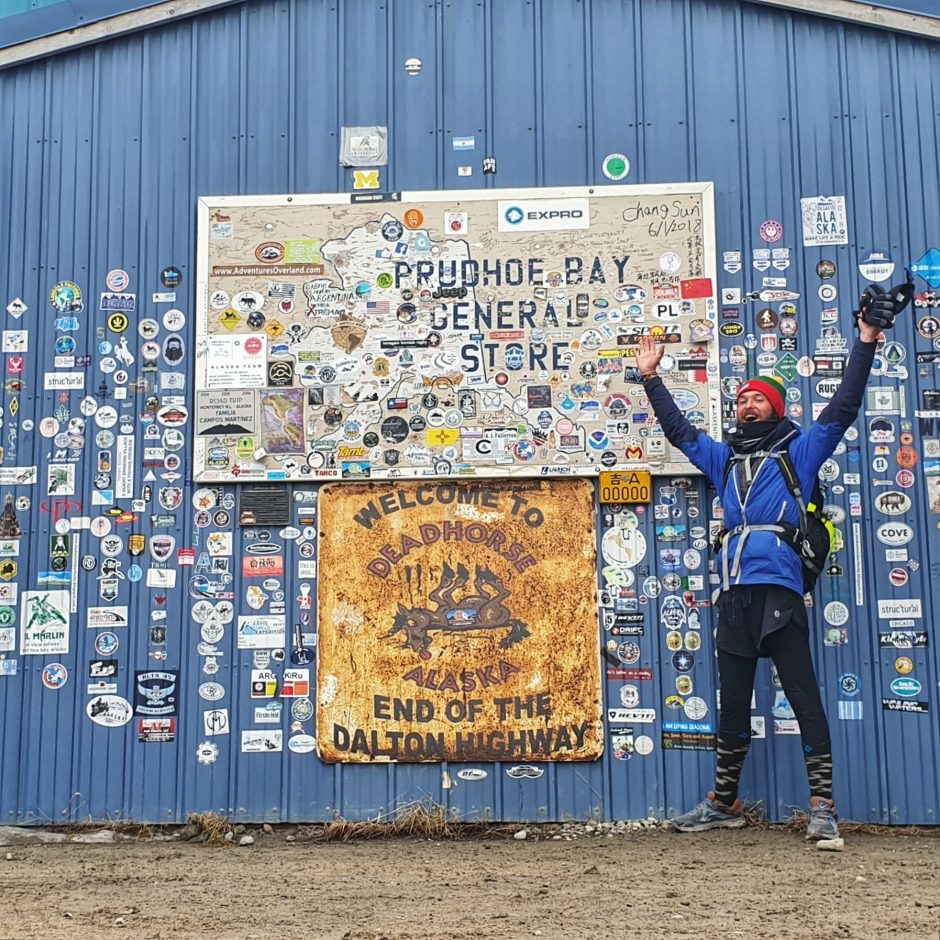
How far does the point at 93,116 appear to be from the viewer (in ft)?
23.0

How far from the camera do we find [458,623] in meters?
6.46

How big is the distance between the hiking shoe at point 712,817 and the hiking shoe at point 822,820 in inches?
16.8

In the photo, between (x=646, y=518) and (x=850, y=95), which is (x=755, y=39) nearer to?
(x=850, y=95)

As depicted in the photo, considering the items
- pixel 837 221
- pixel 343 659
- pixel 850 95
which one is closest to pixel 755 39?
pixel 850 95

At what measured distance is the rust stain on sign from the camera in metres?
6.36

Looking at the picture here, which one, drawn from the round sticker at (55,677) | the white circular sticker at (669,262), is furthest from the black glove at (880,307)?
the round sticker at (55,677)

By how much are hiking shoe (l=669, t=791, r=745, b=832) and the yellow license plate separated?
5.53 ft

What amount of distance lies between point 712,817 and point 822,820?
0.61 meters

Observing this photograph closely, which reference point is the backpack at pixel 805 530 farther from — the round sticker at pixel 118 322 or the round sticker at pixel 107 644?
the round sticker at pixel 118 322

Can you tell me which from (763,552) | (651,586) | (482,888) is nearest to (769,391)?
(763,552)

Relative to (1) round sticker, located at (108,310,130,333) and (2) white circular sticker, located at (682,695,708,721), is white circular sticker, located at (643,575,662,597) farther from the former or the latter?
(1) round sticker, located at (108,310,130,333)

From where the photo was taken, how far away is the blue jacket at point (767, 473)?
5.69 metres

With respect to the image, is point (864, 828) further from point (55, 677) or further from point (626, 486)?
point (55, 677)

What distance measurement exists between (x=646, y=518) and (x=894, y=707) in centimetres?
175
